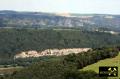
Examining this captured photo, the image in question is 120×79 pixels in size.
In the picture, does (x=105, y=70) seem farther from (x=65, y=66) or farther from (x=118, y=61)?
(x=65, y=66)

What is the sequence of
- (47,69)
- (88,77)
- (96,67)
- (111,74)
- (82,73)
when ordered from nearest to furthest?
(111,74), (88,77), (82,73), (96,67), (47,69)

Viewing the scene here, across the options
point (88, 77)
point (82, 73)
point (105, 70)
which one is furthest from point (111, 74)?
point (82, 73)

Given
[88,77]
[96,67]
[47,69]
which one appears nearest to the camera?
[88,77]

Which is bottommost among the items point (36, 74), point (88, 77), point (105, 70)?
point (36, 74)

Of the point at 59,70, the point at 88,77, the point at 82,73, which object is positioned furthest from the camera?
the point at 59,70

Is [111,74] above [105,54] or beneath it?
above

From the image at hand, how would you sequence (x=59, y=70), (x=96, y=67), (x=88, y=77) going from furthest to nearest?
(x=59, y=70)
(x=96, y=67)
(x=88, y=77)

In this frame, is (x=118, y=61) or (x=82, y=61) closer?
(x=118, y=61)

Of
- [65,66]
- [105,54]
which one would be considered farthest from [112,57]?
[65,66]

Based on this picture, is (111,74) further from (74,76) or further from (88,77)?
(74,76)
